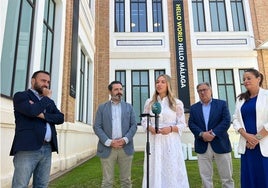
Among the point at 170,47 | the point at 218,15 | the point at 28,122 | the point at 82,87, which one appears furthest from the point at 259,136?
the point at 218,15

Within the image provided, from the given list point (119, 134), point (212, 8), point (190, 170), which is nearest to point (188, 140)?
point (190, 170)

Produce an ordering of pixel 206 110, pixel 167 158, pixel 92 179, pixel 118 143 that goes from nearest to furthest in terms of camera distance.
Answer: pixel 167 158 → pixel 118 143 → pixel 206 110 → pixel 92 179

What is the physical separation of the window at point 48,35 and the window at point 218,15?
942 centimetres

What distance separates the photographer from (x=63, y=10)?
680 cm

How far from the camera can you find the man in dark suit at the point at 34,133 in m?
2.39

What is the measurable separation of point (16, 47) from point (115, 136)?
2596 millimetres

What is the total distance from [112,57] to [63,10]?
5657mm

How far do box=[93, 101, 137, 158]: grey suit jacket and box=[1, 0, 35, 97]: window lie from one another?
1788mm

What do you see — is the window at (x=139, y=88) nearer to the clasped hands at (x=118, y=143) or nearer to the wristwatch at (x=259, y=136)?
the clasped hands at (x=118, y=143)

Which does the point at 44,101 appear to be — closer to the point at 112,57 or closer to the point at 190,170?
the point at 190,170

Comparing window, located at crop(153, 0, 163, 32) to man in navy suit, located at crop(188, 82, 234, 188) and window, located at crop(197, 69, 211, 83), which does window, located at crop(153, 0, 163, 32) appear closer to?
window, located at crop(197, 69, 211, 83)

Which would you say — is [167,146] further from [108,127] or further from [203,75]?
[203,75]

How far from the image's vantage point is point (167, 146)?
300 centimetres

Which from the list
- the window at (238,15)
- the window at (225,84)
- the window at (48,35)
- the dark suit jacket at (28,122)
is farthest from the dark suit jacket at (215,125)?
the window at (238,15)
